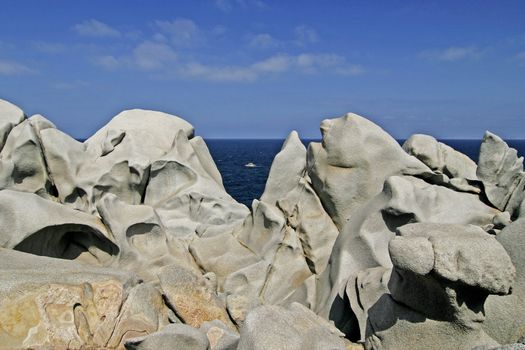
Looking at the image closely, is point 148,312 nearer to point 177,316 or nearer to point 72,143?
point 177,316

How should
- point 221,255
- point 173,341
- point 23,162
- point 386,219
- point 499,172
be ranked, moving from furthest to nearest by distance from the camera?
point 23,162 → point 221,255 → point 499,172 → point 386,219 → point 173,341

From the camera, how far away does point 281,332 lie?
5957mm

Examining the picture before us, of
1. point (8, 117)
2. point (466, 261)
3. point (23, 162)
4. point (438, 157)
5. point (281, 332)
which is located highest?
point (8, 117)

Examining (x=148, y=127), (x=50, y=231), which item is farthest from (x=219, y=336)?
(x=148, y=127)

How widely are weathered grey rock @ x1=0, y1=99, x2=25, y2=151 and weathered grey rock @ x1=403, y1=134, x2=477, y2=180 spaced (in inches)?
404

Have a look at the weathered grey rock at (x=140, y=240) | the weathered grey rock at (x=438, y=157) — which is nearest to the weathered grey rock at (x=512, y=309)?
the weathered grey rock at (x=140, y=240)

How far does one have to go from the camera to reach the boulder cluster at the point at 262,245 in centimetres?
627

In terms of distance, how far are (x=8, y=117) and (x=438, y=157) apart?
439 inches

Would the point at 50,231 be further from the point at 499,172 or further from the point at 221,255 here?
the point at 499,172

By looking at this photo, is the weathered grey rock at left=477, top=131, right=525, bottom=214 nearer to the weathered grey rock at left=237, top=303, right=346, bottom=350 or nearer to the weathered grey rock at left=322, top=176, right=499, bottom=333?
the weathered grey rock at left=322, top=176, right=499, bottom=333

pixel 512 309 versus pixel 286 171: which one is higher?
pixel 286 171

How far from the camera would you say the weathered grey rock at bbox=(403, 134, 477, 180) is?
1335 centimetres

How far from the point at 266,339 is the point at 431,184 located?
266 inches

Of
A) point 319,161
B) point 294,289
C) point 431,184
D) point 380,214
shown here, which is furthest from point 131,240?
point 431,184
